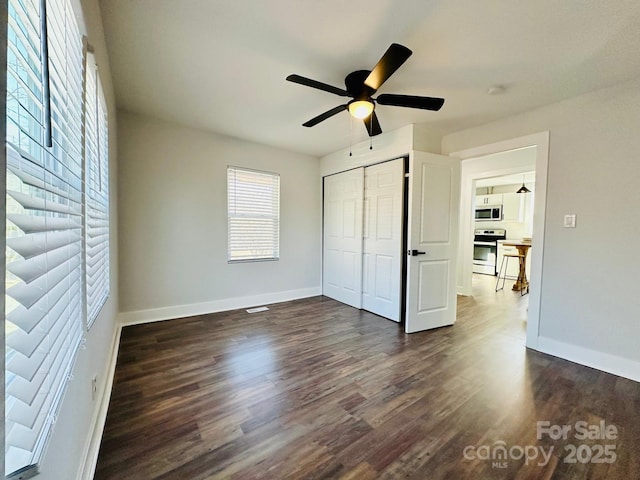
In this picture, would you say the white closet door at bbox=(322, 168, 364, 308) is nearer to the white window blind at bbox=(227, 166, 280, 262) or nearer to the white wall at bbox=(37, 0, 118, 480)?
the white window blind at bbox=(227, 166, 280, 262)

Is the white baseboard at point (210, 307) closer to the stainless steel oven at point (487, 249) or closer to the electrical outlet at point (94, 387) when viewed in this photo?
the electrical outlet at point (94, 387)

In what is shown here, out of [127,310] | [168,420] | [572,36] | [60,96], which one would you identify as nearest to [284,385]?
[168,420]

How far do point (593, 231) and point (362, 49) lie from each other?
104 inches

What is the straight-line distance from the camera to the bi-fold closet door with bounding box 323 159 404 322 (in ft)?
11.9

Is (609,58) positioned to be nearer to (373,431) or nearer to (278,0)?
(278,0)

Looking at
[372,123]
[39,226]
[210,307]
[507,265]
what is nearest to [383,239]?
[372,123]

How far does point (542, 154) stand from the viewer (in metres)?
2.80

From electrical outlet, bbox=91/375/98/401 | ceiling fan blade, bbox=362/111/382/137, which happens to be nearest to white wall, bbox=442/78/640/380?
ceiling fan blade, bbox=362/111/382/137

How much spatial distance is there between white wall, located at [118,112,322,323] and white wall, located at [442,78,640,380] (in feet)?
11.2

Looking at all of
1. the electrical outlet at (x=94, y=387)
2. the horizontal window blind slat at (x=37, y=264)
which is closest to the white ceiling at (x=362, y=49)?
the horizontal window blind slat at (x=37, y=264)

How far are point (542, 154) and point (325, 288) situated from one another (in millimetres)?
3532

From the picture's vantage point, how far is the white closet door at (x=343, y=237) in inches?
164

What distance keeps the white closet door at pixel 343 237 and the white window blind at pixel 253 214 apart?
91 cm

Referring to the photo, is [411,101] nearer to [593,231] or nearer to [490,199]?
[593,231]
